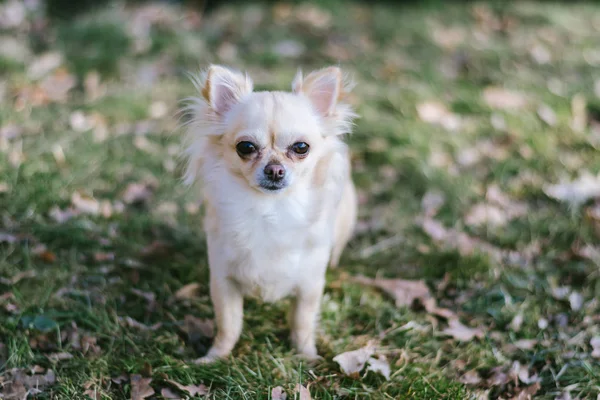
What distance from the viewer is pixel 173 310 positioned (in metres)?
2.84

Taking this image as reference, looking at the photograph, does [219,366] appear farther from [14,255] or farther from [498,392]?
[14,255]

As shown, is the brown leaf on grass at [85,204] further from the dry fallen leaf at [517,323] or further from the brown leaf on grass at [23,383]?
the dry fallen leaf at [517,323]

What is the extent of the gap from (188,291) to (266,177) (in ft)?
3.27

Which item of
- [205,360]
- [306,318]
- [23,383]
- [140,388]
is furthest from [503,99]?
[23,383]

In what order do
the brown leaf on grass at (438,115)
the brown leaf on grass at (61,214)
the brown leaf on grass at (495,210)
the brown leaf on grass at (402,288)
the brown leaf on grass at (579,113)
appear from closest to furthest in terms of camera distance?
1. the brown leaf on grass at (402,288)
2. the brown leaf on grass at (61,214)
3. the brown leaf on grass at (495,210)
4. the brown leaf on grass at (579,113)
5. the brown leaf on grass at (438,115)

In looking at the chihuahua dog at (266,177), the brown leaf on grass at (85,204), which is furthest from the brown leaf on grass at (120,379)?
→ the brown leaf on grass at (85,204)

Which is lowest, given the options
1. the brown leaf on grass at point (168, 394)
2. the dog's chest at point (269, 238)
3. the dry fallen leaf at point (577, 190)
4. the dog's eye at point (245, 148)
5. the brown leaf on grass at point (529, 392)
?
the brown leaf on grass at point (168, 394)

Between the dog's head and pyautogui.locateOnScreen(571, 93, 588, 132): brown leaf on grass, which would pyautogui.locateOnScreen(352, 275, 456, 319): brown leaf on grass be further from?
pyautogui.locateOnScreen(571, 93, 588, 132): brown leaf on grass

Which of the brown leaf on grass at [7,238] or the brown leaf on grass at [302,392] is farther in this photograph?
the brown leaf on grass at [7,238]

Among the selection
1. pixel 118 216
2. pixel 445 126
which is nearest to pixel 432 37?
pixel 445 126

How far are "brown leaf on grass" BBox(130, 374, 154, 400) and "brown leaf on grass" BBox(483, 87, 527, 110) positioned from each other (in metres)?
3.32

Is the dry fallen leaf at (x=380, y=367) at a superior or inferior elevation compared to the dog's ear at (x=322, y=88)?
inferior

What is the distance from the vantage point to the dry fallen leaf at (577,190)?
3.68m

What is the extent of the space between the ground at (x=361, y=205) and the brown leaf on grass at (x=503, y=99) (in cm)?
2
